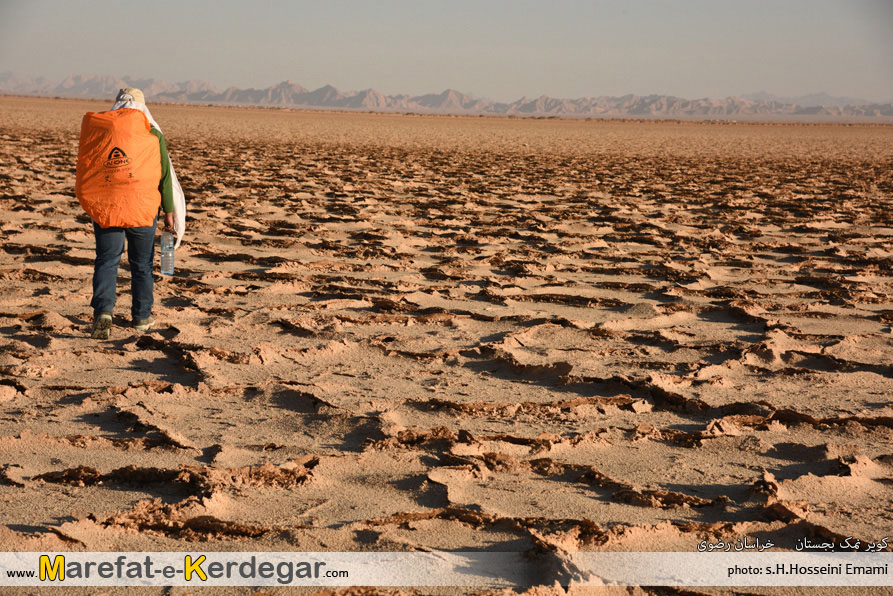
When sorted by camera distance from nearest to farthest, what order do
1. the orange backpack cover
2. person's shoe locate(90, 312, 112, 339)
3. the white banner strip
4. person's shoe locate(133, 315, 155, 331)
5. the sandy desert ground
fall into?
the white banner strip → the sandy desert ground → the orange backpack cover → person's shoe locate(90, 312, 112, 339) → person's shoe locate(133, 315, 155, 331)

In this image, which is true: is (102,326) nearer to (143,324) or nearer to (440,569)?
(143,324)

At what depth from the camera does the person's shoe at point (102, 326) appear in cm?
398

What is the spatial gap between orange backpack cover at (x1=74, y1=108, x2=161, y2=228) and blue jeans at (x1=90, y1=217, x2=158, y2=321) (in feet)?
0.35

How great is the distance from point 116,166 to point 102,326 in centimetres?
79

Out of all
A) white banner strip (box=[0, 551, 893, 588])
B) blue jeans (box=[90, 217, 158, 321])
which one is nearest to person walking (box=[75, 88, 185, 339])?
blue jeans (box=[90, 217, 158, 321])

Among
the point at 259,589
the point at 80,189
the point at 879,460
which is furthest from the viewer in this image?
the point at 80,189

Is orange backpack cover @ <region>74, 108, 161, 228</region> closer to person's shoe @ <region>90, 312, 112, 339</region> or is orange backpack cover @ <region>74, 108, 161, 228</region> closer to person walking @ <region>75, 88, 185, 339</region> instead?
person walking @ <region>75, 88, 185, 339</region>

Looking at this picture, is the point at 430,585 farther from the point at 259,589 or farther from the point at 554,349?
the point at 554,349

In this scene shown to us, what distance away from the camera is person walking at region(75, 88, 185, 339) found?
153 inches

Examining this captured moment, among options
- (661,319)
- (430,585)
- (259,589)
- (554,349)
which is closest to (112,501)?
(259,589)

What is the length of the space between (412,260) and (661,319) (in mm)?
2190

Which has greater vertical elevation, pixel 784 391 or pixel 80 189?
pixel 80 189

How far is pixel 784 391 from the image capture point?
354 cm

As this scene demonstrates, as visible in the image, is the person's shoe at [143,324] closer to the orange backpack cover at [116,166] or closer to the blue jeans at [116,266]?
the blue jeans at [116,266]
